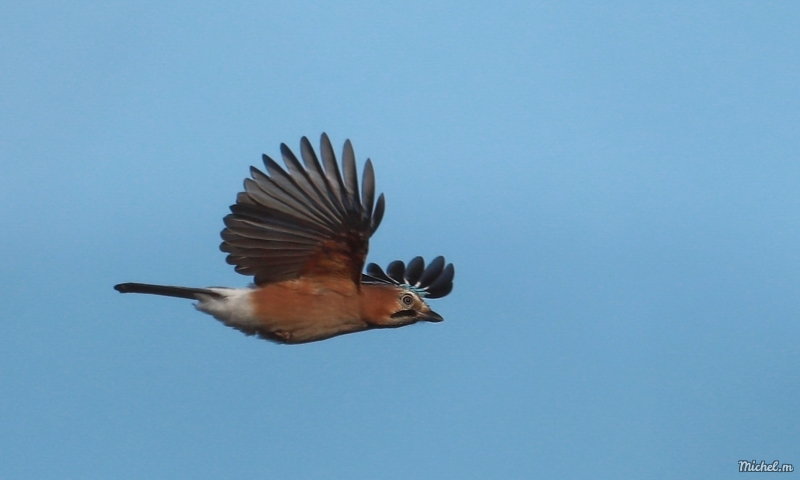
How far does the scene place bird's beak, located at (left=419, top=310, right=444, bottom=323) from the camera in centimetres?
1229

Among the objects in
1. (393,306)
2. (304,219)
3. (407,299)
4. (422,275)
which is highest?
(422,275)

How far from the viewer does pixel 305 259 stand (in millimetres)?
11852

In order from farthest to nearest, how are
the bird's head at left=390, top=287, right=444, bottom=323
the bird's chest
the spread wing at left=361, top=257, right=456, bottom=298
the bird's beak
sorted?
the spread wing at left=361, top=257, right=456, bottom=298 < the bird's beak < the bird's head at left=390, top=287, right=444, bottom=323 < the bird's chest

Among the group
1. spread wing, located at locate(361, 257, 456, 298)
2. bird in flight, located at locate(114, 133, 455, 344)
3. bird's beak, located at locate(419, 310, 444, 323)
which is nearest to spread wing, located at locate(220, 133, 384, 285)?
bird in flight, located at locate(114, 133, 455, 344)

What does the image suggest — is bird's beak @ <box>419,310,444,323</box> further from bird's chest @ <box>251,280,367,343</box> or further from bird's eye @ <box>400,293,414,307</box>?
bird's chest @ <box>251,280,367,343</box>

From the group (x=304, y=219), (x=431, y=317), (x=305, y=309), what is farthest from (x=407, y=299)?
(x=304, y=219)

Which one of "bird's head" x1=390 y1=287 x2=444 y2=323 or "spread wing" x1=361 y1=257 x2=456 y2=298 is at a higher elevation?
"spread wing" x1=361 y1=257 x2=456 y2=298

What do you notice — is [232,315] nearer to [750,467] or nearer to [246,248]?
[246,248]

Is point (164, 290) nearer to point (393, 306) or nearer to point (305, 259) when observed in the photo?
point (305, 259)

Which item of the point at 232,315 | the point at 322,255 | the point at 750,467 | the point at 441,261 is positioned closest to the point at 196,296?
the point at 232,315

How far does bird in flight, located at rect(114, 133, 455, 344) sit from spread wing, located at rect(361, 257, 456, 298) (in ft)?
5.30

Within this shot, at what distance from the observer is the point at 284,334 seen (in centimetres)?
1193

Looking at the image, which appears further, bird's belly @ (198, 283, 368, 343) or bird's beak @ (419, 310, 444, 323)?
bird's beak @ (419, 310, 444, 323)

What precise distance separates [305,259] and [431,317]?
4.82 ft
